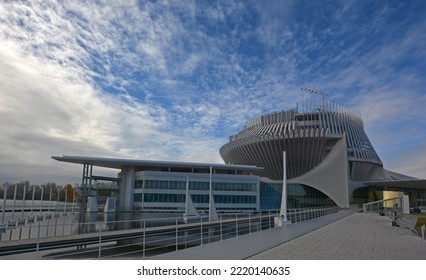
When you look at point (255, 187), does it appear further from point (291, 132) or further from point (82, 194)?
point (82, 194)

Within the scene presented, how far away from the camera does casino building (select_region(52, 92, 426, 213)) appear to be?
45375mm

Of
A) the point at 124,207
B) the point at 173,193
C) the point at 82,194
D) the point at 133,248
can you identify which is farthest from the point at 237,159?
the point at 133,248

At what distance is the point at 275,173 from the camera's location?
5744 centimetres

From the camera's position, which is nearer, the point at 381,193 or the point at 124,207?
the point at 124,207

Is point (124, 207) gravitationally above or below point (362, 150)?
below

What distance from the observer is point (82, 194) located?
46.7 meters

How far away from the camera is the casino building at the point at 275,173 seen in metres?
45.4

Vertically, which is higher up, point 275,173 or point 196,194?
point 275,173

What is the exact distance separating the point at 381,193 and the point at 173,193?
157 feet

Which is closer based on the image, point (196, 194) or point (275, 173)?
point (196, 194)

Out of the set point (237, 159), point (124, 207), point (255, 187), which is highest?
point (237, 159)
